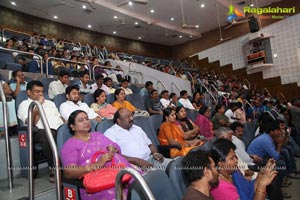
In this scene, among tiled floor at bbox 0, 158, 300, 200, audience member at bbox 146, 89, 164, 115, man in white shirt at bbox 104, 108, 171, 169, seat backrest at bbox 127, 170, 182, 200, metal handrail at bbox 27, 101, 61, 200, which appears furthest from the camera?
audience member at bbox 146, 89, 164, 115

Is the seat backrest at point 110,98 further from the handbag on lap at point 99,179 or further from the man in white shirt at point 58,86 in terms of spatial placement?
the handbag on lap at point 99,179

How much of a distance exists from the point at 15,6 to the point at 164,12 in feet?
18.8

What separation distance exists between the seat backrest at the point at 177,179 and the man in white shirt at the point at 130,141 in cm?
62

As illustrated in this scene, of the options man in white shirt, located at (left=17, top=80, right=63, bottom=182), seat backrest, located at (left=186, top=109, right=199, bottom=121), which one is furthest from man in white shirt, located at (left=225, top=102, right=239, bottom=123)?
man in white shirt, located at (left=17, top=80, right=63, bottom=182)

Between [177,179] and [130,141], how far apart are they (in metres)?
0.84

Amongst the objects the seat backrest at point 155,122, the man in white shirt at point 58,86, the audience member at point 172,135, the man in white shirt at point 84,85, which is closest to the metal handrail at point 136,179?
the audience member at point 172,135

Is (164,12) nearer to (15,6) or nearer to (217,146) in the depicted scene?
(15,6)

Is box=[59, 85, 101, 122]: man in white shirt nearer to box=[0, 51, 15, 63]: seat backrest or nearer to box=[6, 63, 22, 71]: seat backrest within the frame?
box=[6, 63, 22, 71]: seat backrest

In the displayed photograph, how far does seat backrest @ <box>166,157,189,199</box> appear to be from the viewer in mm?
1573

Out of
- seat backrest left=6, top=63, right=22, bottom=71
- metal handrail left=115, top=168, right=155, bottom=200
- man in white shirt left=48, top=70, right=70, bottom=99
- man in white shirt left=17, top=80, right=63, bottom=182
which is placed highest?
seat backrest left=6, top=63, right=22, bottom=71

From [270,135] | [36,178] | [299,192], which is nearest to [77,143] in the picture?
[36,178]

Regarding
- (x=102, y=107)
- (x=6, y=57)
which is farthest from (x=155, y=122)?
(x=6, y=57)

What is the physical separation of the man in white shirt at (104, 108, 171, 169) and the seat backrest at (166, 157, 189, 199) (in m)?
0.62

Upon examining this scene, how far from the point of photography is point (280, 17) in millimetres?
10664
